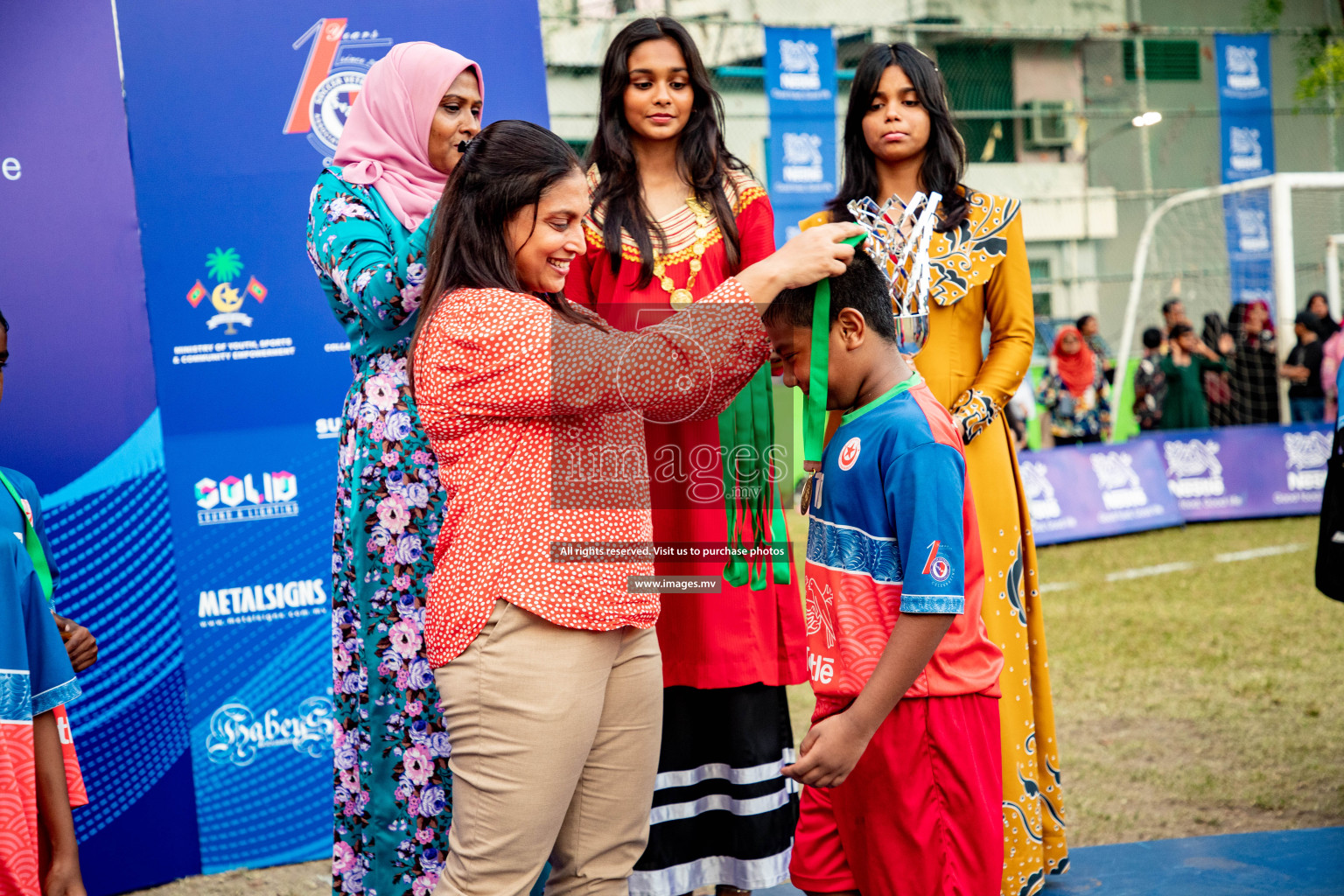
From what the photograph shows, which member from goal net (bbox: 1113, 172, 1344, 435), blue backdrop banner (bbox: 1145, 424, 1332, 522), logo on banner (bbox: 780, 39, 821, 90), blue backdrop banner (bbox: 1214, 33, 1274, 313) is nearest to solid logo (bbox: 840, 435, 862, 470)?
blue backdrop banner (bbox: 1145, 424, 1332, 522)

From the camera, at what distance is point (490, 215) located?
180 cm

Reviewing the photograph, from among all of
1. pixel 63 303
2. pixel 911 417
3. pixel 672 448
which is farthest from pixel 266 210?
pixel 911 417

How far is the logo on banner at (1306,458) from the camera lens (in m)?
9.62

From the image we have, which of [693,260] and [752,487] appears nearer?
[752,487]

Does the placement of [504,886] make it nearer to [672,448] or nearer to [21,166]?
[672,448]

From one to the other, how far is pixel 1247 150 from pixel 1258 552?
28.0ft

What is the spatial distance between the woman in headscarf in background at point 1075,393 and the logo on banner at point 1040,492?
1365mm

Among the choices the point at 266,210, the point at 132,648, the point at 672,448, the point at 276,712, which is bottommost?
the point at 276,712

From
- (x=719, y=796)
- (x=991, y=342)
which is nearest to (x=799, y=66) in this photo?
(x=991, y=342)

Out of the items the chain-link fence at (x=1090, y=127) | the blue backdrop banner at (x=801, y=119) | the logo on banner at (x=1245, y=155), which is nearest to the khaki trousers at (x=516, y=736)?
the blue backdrop banner at (x=801, y=119)

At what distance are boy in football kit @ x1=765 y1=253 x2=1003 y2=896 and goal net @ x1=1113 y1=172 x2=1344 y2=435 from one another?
10.6m

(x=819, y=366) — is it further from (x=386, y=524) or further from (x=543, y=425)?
(x=386, y=524)

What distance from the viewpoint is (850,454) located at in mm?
1925

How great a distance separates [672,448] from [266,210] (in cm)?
176
